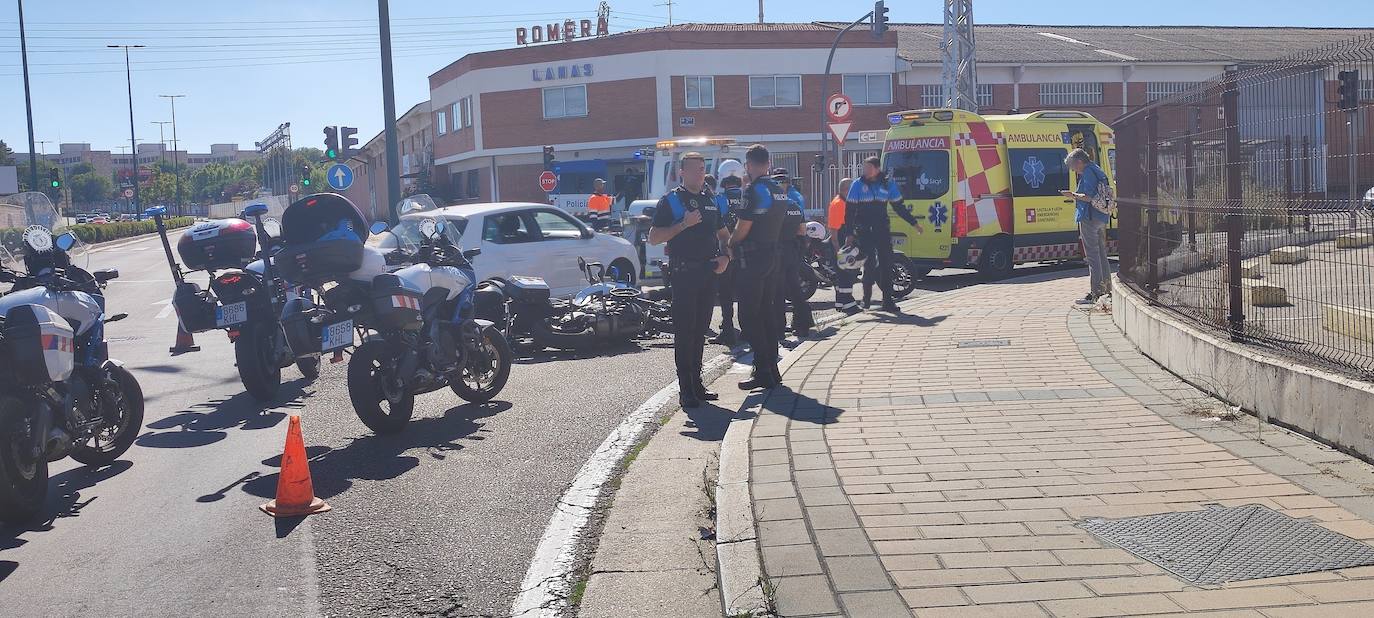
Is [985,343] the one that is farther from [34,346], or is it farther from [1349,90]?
[34,346]

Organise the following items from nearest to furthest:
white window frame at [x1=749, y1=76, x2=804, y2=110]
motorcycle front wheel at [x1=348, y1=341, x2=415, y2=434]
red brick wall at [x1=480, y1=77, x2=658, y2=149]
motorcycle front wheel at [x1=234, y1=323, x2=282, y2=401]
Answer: motorcycle front wheel at [x1=348, y1=341, x2=415, y2=434] < motorcycle front wheel at [x1=234, y1=323, x2=282, y2=401] < red brick wall at [x1=480, y1=77, x2=658, y2=149] < white window frame at [x1=749, y1=76, x2=804, y2=110]

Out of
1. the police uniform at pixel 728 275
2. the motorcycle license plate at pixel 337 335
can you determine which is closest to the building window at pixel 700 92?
the police uniform at pixel 728 275

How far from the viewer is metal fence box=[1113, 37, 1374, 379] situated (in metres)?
5.75

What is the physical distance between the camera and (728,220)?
10.4 m

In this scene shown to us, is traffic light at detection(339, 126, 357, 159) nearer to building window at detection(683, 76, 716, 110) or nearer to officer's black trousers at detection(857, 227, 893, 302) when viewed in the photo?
officer's black trousers at detection(857, 227, 893, 302)

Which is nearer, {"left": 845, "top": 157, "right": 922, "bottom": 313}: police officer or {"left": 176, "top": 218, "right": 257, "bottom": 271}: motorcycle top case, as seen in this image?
{"left": 176, "top": 218, "right": 257, "bottom": 271}: motorcycle top case

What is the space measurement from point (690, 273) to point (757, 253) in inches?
28.6

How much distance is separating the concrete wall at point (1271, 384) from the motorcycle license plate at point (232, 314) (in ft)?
21.5

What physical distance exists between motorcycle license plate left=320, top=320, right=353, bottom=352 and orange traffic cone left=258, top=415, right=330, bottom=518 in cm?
206

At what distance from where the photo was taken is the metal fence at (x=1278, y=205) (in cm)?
575

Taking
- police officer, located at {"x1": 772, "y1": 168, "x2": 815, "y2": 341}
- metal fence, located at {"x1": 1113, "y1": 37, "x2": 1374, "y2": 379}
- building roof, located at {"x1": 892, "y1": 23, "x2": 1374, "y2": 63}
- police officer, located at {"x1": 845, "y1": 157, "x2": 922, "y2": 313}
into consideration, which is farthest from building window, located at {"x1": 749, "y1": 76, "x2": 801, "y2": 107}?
→ metal fence, located at {"x1": 1113, "y1": 37, "x2": 1374, "y2": 379}

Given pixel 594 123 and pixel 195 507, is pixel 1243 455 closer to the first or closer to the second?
pixel 195 507

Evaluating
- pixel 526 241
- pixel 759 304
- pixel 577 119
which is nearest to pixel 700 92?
pixel 577 119

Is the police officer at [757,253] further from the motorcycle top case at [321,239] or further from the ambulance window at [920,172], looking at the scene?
the ambulance window at [920,172]
